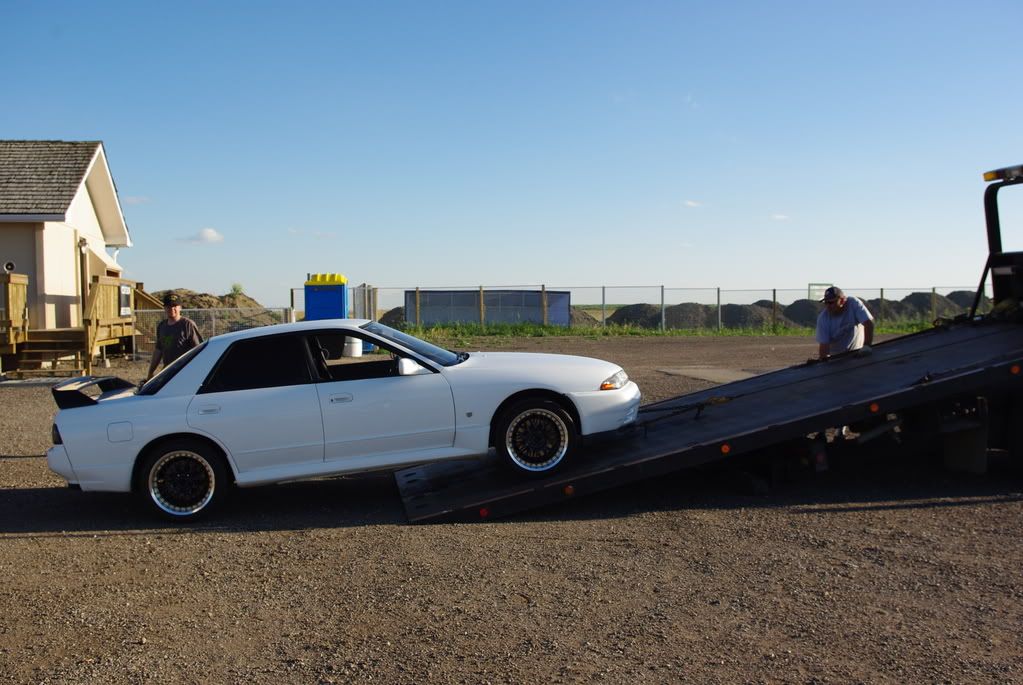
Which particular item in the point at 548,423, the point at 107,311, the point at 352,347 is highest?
the point at 107,311

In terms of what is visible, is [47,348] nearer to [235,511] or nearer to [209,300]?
[235,511]

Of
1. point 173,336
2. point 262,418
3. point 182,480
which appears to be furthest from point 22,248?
point 262,418

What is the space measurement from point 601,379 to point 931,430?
2.95 m

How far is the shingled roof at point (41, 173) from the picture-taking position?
20766 mm

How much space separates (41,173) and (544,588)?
68.8 ft

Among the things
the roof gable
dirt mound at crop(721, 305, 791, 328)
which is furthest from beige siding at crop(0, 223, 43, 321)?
dirt mound at crop(721, 305, 791, 328)

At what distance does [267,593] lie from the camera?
18.6 feet

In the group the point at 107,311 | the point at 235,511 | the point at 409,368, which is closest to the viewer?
the point at 409,368

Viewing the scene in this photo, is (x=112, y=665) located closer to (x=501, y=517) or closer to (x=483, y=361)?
(x=501, y=517)

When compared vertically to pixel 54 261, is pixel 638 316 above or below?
below

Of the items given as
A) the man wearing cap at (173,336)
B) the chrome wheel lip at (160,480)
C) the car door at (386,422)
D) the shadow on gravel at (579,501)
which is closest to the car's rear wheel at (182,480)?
the chrome wheel lip at (160,480)

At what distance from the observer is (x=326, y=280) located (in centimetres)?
2291

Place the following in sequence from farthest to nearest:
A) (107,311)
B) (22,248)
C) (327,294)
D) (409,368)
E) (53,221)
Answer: (327,294), (107,311), (22,248), (53,221), (409,368)

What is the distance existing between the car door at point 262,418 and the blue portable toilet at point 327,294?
15358 millimetres
